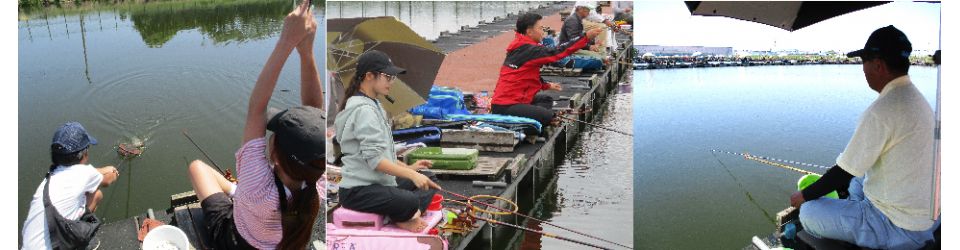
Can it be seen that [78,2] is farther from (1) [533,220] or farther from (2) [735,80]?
(2) [735,80]

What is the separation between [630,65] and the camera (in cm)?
416

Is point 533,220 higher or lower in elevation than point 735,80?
lower

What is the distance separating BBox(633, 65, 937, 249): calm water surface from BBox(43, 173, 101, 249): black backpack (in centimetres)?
246

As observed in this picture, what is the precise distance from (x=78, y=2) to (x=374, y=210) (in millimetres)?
1739

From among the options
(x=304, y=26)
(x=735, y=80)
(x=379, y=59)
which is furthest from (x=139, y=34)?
(x=735, y=80)

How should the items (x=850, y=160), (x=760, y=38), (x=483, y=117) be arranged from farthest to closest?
(x=483, y=117), (x=760, y=38), (x=850, y=160)

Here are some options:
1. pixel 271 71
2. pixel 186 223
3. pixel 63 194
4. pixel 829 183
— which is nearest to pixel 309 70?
pixel 271 71

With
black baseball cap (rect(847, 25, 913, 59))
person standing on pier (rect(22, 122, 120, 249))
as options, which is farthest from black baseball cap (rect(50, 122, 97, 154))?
black baseball cap (rect(847, 25, 913, 59))

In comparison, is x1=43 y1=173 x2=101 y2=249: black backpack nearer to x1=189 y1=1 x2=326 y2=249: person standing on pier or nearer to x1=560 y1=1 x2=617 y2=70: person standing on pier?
x1=189 y1=1 x2=326 y2=249: person standing on pier

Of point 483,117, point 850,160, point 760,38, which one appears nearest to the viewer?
point 850,160

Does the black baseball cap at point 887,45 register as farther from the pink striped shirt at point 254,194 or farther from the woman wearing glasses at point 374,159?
the pink striped shirt at point 254,194

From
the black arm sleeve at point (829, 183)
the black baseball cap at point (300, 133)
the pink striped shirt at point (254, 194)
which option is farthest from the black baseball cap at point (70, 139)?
the black arm sleeve at point (829, 183)

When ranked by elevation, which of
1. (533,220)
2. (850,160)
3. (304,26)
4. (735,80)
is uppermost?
(304,26)

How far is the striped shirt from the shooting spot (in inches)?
160
